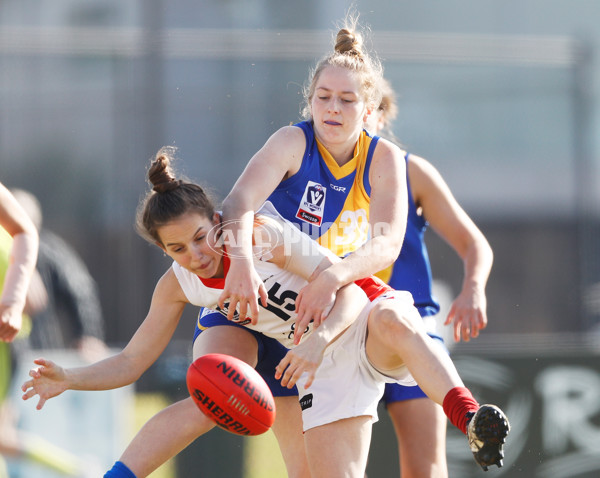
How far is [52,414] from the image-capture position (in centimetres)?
502

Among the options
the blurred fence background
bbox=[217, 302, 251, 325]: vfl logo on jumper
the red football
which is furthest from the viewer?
the blurred fence background

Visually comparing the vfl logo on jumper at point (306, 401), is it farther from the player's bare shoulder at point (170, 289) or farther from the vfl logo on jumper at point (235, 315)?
the player's bare shoulder at point (170, 289)

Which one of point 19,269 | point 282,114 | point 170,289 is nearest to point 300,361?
A: point 170,289

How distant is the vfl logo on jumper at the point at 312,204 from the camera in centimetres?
318

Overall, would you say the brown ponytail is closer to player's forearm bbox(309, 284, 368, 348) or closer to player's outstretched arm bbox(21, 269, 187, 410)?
player's outstretched arm bbox(21, 269, 187, 410)

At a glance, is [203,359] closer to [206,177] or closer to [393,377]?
[393,377]

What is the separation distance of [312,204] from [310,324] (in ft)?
1.46

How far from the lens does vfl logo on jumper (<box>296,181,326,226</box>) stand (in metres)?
3.18

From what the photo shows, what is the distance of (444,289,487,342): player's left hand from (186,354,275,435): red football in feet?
3.38

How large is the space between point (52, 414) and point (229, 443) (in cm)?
103

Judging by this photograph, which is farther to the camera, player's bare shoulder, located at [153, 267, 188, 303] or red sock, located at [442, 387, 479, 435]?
player's bare shoulder, located at [153, 267, 188, 303]

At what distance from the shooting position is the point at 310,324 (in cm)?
302

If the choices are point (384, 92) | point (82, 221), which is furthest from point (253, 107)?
point (384, 92)

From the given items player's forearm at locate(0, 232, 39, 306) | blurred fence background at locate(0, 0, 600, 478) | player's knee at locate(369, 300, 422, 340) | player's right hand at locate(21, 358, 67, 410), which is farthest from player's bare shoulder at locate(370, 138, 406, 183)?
blurred fence background at locate(0, 0, 600, 478)
